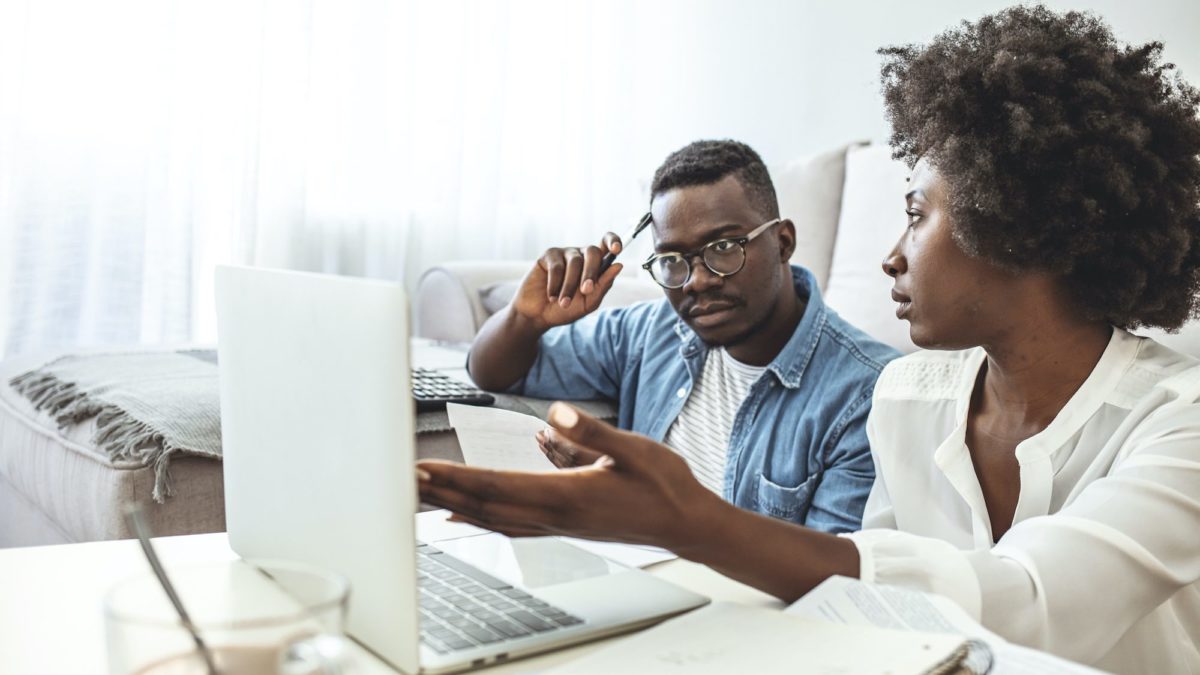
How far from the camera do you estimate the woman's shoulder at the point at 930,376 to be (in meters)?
1.09

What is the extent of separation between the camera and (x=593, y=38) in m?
3.20

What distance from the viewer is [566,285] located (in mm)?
1580

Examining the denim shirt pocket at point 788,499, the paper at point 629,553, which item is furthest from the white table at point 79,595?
the denim shirt pocket at point 788,499

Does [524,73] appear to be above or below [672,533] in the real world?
above

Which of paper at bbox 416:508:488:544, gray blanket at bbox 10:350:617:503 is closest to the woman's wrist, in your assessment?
paper at bbox 416:508:488:544

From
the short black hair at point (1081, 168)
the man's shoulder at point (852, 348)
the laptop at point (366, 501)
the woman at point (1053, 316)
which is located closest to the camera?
the laptop at point (366, 501)

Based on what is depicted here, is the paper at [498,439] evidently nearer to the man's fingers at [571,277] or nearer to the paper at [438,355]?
the man's fingers at [571,277]

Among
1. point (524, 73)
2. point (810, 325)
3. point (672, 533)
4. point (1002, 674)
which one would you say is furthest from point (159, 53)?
point (1002, 674)

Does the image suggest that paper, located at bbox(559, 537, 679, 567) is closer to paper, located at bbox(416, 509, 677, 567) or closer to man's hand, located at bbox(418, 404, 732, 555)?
paper, located at bbox(416, 509, 677, 567)

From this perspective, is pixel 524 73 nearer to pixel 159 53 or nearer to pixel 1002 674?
pixel 159 53

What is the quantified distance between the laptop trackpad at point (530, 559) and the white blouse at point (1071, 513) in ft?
0.61

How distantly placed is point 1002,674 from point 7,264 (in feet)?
7.62

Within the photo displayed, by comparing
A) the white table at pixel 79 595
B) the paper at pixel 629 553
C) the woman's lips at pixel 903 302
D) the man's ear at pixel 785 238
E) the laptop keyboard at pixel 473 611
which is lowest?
the white table at pixel 79 595

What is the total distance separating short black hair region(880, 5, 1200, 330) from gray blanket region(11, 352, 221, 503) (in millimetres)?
963
